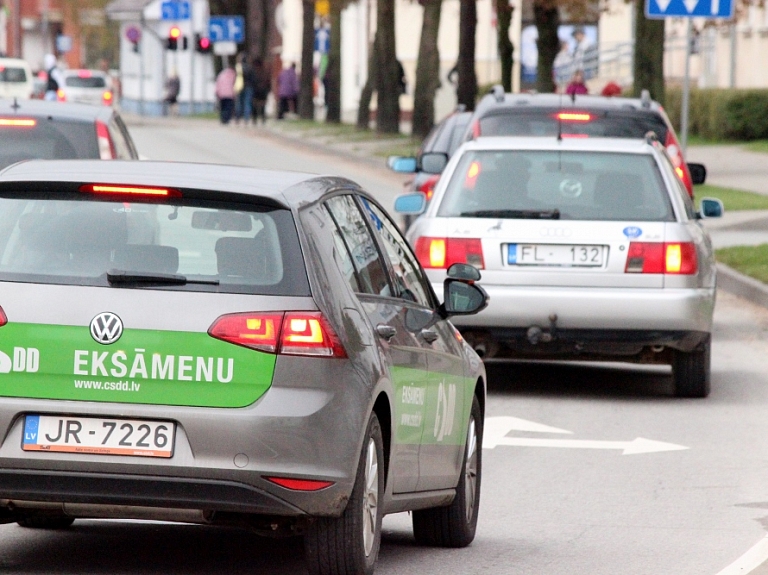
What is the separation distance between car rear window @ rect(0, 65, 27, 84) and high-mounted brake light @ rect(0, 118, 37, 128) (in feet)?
170

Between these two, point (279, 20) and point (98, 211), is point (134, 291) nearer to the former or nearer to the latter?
point (98, 211)

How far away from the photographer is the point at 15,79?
6481 centimetres

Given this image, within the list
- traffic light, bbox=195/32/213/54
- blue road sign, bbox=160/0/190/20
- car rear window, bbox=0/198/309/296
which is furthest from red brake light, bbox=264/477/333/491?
blue road sign, bbox=160/0/190/20

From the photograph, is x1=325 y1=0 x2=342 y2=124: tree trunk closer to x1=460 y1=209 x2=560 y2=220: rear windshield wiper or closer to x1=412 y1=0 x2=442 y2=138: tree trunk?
x1=412 y1=0 x2=442 y2=138: tree trunk

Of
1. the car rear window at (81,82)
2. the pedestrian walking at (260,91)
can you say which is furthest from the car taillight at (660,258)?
the car rear window at (81,82)

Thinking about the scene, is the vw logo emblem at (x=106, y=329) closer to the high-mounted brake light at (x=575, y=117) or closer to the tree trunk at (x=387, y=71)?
the high-mounted brake light at (x=575, y=117)

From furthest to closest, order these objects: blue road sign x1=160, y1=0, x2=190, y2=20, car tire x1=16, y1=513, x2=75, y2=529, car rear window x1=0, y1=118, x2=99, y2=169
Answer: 1. blue road sign x1=160, y1=0, x2=190, y2=20
2. car rear window x1=0, y1=118, x2=99, y2=169
3. car tire x1=16, y1=513, x2=75, y2=529

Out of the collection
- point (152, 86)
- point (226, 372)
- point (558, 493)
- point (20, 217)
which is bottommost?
point (152, 86)

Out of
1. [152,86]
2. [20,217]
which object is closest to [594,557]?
[20,217]

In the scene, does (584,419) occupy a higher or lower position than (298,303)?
lower

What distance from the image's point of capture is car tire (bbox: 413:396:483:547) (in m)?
7.54

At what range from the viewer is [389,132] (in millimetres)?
49031

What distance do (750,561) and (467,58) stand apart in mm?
33809

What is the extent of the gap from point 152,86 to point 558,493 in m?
71.3
